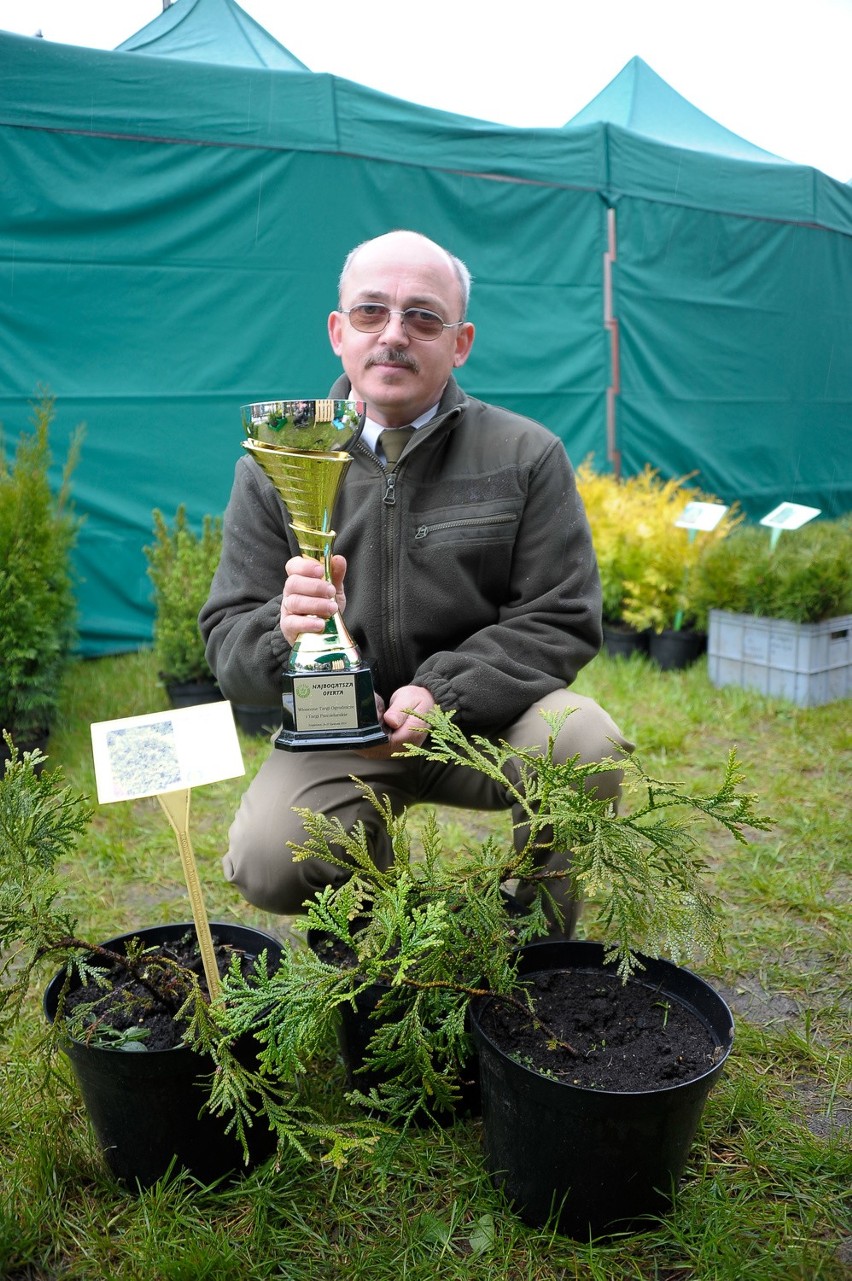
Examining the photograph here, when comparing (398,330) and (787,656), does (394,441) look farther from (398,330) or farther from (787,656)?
(787,656)

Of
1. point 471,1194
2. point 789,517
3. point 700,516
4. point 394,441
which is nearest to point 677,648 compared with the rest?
point 700,516

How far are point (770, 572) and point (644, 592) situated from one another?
829 millimetres

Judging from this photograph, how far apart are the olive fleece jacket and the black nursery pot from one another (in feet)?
2.76

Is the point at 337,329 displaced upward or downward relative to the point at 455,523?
upward

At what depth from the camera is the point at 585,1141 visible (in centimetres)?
154

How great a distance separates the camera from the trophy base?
195 centimetres

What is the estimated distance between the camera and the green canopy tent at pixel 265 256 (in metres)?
5.37

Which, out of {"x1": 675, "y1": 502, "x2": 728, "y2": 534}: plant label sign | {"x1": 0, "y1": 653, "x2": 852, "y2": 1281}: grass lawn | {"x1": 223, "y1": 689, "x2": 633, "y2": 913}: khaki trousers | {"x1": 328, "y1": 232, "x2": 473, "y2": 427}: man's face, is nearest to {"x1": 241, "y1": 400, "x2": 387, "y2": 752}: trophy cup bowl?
{"x1": 223, "y1": 689, "x2": 633, "y2": 913}: khaki trousers

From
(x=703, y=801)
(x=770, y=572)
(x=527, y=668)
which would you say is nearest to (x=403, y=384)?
(x=527, y=668)

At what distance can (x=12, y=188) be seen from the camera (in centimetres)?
520

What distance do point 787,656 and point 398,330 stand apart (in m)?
3.15

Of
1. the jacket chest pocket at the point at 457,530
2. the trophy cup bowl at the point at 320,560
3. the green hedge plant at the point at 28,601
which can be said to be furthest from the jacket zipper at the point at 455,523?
the green hedge plant at the point at 28,601

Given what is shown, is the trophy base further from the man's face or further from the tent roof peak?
the tent roof peak

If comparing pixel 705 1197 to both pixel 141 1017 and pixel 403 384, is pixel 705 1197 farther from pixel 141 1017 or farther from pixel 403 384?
pixel 403 384
